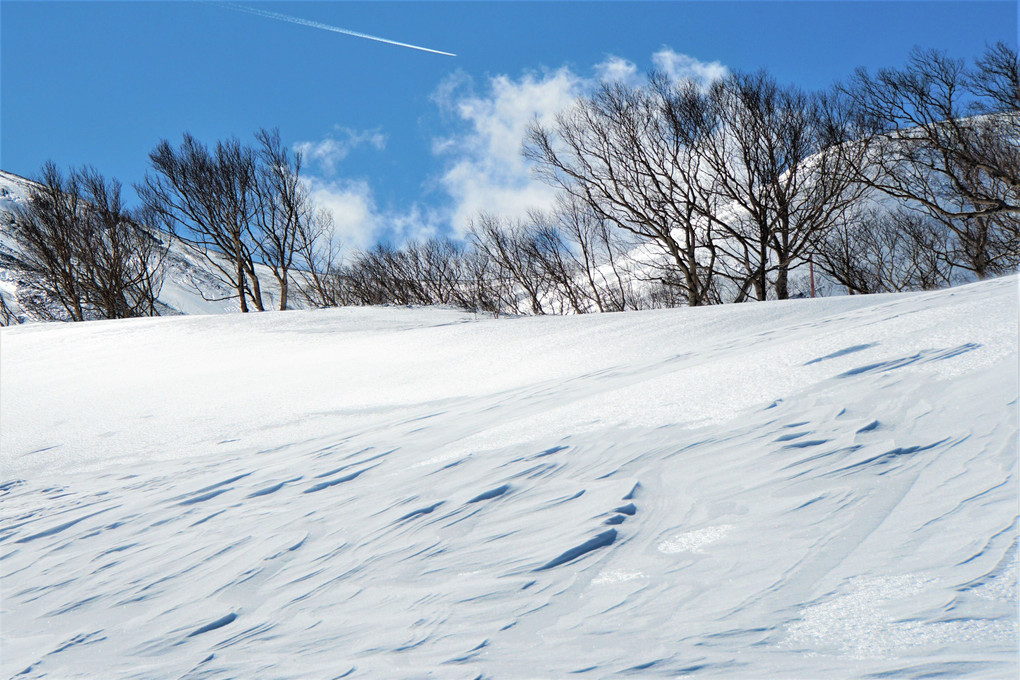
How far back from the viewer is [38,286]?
74.9 ft

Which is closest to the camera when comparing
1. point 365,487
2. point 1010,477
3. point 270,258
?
point 1010,477

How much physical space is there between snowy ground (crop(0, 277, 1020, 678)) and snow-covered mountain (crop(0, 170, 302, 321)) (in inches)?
815

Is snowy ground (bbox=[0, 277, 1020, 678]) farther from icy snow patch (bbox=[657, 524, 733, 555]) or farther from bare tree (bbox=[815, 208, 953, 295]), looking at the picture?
bare tree (bbox=[815, 208, 953, 295])

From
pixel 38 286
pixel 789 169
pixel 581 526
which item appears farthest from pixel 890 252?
pixel 38 286

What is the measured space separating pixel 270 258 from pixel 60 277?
28.0ft

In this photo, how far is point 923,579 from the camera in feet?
3.76

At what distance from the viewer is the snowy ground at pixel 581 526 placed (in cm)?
115

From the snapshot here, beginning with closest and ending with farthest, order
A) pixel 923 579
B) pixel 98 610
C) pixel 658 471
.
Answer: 1. pixel 923 579
2. pixel 98 610
3. pixel 658 471

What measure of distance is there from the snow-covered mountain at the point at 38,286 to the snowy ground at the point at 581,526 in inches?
815

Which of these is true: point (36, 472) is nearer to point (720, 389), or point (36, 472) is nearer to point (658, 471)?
point (658, 471)

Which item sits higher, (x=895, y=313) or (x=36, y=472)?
(x=895, y=313)

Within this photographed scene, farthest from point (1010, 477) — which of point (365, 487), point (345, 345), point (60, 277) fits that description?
point (60, 277)

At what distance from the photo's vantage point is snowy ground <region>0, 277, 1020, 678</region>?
45.4 inches

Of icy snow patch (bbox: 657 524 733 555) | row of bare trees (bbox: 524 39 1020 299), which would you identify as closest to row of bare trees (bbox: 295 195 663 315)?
row of bare trees (bbox: 524 39 1020 299)
